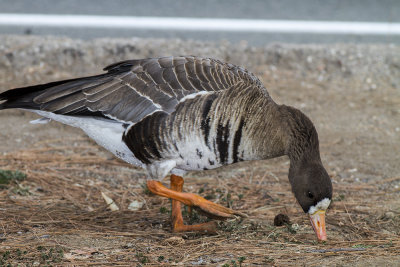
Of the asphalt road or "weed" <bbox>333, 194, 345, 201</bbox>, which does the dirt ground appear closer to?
"weed" <bbox>333, 194, 345, 201</bbox>

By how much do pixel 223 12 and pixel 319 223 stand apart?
692cm

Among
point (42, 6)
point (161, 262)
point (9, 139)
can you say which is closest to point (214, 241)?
point (161, 262)

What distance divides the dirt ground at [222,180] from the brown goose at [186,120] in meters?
0.43

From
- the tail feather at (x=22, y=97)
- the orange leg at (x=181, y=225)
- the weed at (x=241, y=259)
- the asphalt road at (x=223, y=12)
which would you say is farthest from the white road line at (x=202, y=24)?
the weed at (x=241, y=259)

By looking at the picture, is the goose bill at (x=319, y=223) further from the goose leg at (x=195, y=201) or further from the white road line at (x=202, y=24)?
the white road line at (x=202, y=24)

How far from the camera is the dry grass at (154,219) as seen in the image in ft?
12.5

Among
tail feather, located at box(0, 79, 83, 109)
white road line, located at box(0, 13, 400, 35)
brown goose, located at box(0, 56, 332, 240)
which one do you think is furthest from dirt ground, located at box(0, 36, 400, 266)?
tail feather, located at box(0, 79, 83, 109)

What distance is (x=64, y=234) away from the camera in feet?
13.8

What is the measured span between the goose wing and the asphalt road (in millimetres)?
5110

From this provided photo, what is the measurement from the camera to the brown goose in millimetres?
4129

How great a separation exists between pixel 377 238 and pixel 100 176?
9.42 feet

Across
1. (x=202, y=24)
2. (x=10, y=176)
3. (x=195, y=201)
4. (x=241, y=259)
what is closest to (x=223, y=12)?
(x=202, y=24)

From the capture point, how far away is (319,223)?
422 centimetres

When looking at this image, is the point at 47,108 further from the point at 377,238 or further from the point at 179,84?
the point at 377,238
